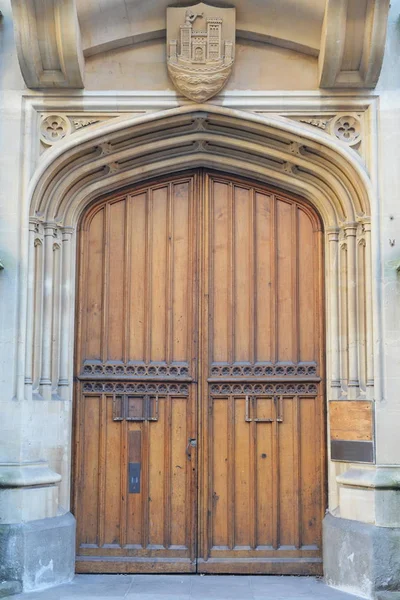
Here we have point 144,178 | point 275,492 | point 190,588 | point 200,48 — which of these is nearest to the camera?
point 190,588

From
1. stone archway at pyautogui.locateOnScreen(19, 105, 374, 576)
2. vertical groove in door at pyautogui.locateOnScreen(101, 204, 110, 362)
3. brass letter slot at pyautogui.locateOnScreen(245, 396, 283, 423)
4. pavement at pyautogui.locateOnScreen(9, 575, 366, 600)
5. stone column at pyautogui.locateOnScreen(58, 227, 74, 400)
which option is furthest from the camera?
vertical groove in door at pyautogui.locateOnScreen(101, 204, 110, 362)

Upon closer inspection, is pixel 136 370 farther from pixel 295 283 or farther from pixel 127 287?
pixel 295 283

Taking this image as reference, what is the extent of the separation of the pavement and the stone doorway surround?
177mm

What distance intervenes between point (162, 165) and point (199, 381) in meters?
2.01

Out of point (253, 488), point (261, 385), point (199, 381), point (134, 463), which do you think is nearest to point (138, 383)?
point (199, 381)

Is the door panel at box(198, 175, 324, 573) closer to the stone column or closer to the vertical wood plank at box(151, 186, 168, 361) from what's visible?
the vertical wood plank at box(151, 186, 168, 361)

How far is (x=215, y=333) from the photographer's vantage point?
7.45 m

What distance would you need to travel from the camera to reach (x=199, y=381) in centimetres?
737

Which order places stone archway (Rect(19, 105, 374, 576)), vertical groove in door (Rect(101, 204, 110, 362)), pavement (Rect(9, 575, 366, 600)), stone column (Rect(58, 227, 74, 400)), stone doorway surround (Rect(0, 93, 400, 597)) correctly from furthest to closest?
vertical groove in door (Rect(101, 204, 110, 362))
stone column (Rect(58, 227, 74, 400))
stone archway (Rect(19, 105, 374, 576))
stone doorway surround (Rect(0, 93, 400, 597))
pavement (Rect(9, 575, 366, 600))

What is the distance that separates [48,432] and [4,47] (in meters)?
3.35

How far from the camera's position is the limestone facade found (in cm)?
673

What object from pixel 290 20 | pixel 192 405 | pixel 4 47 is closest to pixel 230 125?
pixel 290 20

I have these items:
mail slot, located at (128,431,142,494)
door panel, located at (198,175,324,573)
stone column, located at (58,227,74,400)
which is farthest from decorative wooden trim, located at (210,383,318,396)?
stone column, located at (58,227,74,400)

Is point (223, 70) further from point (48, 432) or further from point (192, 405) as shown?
point (48, 432)
